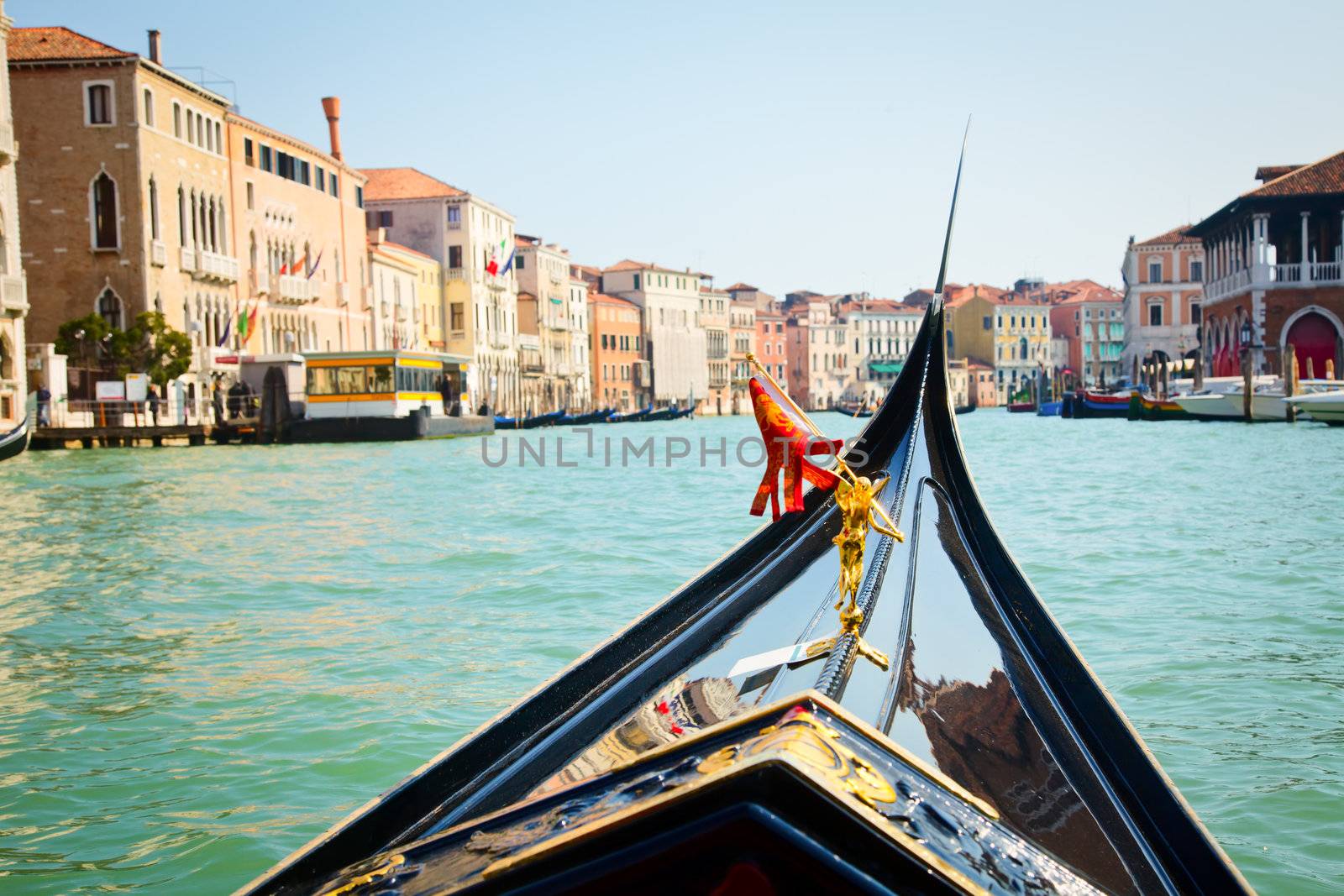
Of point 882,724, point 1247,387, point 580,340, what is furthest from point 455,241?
point 882,724

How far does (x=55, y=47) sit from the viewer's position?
16.2 meters

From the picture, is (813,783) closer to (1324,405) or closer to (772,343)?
(1324,405)

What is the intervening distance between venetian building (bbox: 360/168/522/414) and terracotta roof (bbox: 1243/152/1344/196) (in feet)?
50.2

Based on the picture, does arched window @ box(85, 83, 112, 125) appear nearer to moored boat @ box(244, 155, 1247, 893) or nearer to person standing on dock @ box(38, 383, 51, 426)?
person standing on dock @ box(38, 383, 51, 426)

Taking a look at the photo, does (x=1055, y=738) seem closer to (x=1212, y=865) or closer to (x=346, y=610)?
(x=1212, y=865)

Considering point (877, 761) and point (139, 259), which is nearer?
point (877, 761)

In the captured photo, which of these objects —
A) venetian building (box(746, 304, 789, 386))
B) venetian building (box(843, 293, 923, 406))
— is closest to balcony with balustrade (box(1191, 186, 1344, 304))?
venetian building (box(746, 304, 789, 386))

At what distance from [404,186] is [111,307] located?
44.8ft

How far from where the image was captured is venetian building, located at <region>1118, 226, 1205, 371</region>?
29.7 meters

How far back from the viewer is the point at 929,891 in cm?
67

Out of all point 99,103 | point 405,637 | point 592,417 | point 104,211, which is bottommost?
point 405,637

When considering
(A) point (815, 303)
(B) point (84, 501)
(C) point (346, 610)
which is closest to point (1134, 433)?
(B) point (84, 501)

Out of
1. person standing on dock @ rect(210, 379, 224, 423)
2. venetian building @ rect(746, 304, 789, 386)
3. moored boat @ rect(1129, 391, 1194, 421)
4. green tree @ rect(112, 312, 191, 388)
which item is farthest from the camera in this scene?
venetian building @ rect(746, 304, 789, 386)

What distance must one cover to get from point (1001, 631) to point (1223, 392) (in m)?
17.4
